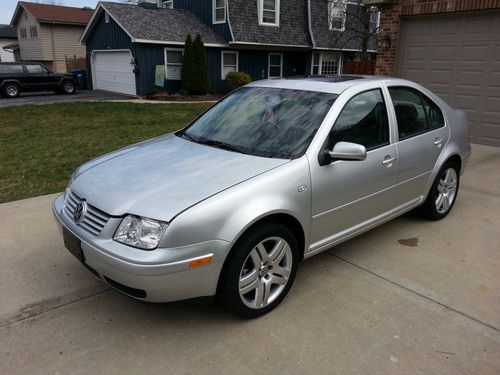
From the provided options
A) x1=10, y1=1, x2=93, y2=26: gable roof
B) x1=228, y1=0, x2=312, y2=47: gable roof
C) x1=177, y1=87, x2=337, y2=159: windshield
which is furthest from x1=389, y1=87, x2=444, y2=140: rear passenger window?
x1=10, y1=1, x2=93, y2=26: gable roof

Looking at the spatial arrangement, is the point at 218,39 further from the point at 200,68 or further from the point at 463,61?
the point at 463,61

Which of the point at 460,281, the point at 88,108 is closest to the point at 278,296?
the point at 460,281

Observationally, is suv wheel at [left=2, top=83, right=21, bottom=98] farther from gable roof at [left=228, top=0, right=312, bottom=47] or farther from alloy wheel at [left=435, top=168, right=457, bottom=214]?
alloy wheel at [left=435, top=168, right=457, bottom=214]

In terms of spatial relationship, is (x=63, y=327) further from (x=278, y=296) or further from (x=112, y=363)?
(x=278, y=296)

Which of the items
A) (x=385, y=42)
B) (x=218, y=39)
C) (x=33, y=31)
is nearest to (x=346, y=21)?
(x=218, y=39)

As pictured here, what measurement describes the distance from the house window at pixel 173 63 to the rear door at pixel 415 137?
56.6ft

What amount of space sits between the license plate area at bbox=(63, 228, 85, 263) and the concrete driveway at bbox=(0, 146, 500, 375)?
47cm

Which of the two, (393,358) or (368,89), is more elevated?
(368,89)

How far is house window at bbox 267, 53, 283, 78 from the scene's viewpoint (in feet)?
77.6

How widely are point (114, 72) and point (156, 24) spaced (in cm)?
346

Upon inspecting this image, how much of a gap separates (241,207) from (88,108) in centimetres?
1336

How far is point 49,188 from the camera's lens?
5.96 meters

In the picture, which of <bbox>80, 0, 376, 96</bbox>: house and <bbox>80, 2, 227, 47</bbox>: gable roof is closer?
<bbox>80, 2, 227, 47</bbox>: gable roof

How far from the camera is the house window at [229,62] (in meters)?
21.9
